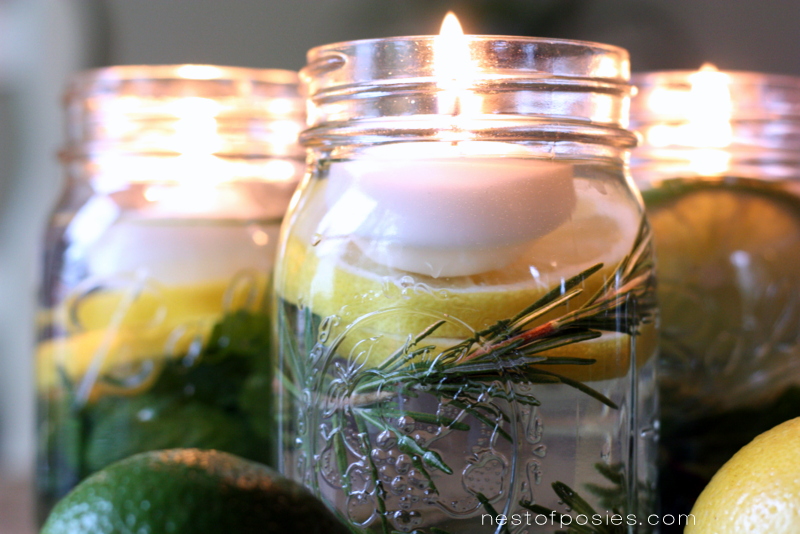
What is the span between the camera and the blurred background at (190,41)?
74 centimetres

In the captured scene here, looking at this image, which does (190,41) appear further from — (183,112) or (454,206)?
(454,206)

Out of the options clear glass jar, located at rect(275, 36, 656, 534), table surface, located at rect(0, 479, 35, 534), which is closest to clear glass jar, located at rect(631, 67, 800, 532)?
clear glass jar, located at rect(275, 36, 656, 534)

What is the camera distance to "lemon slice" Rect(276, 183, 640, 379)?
0.35 metres

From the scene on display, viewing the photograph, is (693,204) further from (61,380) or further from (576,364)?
(61,380)

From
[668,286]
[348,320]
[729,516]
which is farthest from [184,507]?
[668,286]

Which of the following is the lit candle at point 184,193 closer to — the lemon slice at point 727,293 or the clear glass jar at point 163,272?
the clear glass jar at point 163,272

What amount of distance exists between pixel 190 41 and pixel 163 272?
18.9 inches

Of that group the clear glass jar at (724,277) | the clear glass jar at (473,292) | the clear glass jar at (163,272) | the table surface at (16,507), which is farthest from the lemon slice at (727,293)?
the table surface at (16,507)

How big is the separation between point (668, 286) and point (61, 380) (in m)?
0.40

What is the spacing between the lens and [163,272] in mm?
531

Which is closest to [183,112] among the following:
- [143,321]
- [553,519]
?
[143,321]

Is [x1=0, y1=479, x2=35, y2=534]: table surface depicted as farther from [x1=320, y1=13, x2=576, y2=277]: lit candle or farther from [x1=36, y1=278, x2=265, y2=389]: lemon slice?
[x1=320, y1=13, x2=576, y2=277]: lit candle

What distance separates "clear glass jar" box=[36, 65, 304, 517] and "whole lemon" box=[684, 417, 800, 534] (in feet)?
0.94

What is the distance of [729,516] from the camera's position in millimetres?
342
